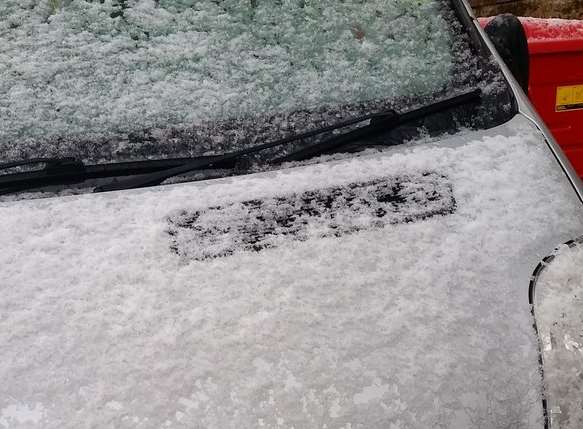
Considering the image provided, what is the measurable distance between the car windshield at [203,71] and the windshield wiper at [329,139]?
4 centimetres

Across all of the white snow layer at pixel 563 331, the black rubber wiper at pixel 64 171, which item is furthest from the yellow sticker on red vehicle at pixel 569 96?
the black rubber wiper at pixel 64 171

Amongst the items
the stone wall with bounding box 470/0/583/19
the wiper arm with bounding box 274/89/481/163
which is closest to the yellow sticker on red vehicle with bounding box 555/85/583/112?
the wiper arm with bounding box 274/89/481/163

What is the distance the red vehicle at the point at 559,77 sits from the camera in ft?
10.4

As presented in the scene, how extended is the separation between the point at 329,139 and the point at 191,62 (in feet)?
1.39

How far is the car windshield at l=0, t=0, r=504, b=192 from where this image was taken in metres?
1.65

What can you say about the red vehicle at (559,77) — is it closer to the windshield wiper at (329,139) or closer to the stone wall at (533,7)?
the windshield wiper at (329,139)

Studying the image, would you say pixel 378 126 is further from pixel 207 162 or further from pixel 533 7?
pixel 533 7

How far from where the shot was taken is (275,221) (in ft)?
4.66

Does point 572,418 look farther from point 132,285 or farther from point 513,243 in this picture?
point 132,285

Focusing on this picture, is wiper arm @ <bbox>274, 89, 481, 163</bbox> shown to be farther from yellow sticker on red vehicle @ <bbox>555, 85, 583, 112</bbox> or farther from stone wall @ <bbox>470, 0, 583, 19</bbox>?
stone wall @ <bbox>470, 0, 583, 19</bbox>

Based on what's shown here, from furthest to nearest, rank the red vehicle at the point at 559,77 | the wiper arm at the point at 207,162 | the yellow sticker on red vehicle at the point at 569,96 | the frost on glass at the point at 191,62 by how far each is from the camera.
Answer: the yellow sticker on red vehicle at the point at 569,96 → the red vehicle at the point at 559,77 → the frost on glass at the point at 191,62 → the wiper arm at the point at 207,162

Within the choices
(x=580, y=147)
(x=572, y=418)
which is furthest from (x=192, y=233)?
(x=580, y=147)

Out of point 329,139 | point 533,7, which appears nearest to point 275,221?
point 329,139

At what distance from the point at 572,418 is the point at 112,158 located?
3.71 feet
